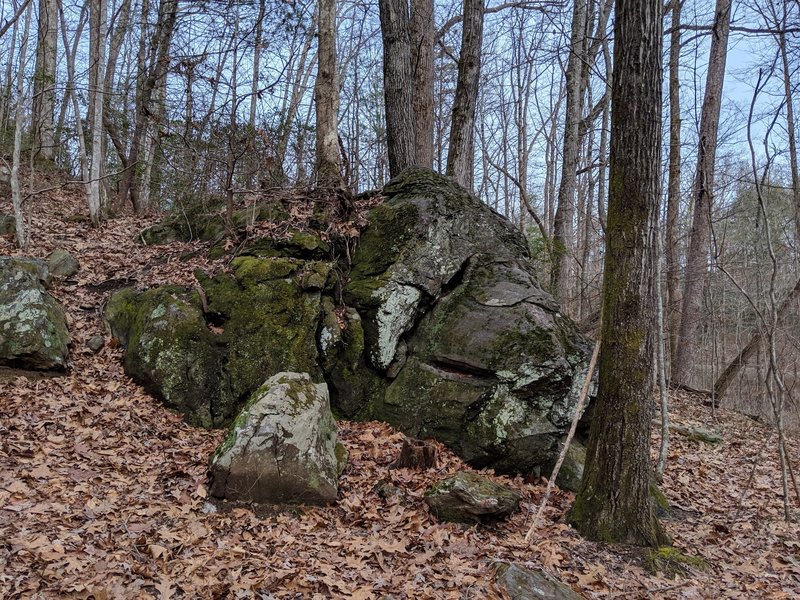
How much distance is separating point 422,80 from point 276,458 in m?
7.89

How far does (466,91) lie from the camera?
31.5 feet

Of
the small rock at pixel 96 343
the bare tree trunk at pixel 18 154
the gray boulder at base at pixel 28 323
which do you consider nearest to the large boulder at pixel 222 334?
the small rock at pixel 96 343

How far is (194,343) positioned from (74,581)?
10.9 feet

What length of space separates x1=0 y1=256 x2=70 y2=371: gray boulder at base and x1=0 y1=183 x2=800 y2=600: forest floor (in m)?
0.21

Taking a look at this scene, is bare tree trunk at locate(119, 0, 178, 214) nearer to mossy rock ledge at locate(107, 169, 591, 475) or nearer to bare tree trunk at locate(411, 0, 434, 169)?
bare tree trunk at locate(411, 0, 434, 169)

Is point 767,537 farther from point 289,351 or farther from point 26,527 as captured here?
point 26,527

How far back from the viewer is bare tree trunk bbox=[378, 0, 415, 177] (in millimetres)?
8969

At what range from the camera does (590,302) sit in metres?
13.1

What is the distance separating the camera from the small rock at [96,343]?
6511mm

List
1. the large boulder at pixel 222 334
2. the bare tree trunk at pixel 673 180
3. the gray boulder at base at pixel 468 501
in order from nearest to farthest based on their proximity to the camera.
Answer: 1. the gray boulder at base at pixel 468 501
2. the large boulder at pixel 222 334
3. the bare tree trunk at pixel 673 180

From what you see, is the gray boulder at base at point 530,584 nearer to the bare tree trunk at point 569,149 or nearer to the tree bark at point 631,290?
the tree bark at point 631,290

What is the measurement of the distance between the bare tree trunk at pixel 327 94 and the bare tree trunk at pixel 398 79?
115 cm

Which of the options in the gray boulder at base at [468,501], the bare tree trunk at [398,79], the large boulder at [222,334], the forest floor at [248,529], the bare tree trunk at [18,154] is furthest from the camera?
the bare tree trunk at [398,79]

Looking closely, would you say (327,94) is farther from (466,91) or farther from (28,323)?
(28,323)
